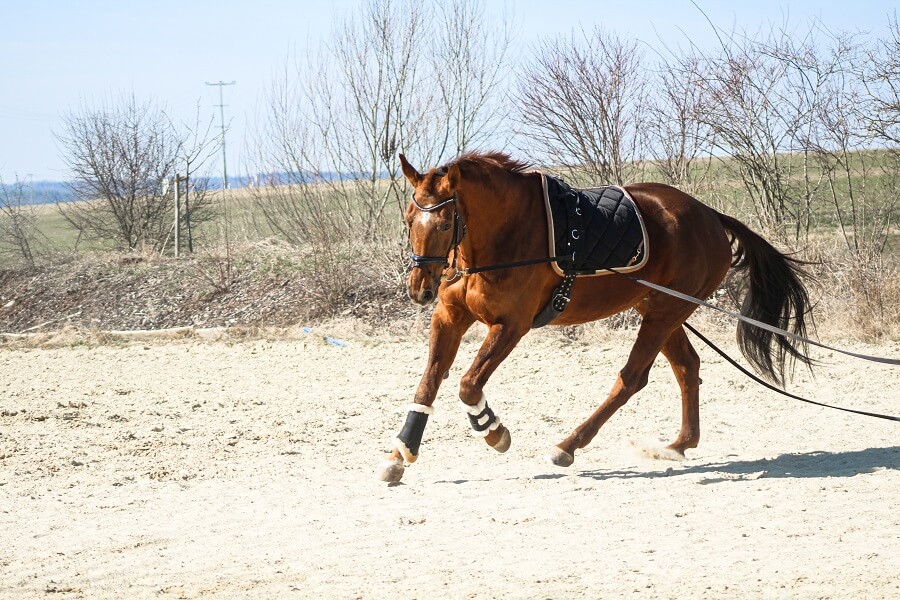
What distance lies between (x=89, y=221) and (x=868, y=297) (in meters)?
15.6

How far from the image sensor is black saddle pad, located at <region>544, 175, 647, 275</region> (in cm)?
634

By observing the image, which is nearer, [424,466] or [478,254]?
[478,254]

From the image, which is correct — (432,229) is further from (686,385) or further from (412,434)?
(686,385)

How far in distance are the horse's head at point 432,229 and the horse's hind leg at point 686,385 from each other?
7.17 feet

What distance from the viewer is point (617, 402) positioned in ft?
21.9

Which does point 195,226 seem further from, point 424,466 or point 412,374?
point 424,466

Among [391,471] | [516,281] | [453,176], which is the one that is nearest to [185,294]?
[391,471]

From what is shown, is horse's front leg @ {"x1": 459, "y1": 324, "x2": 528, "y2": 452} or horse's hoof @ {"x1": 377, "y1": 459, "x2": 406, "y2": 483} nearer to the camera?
horse's front leg @ {"x1": 459, "y1": 324, "x2": 528, "y2": 452}

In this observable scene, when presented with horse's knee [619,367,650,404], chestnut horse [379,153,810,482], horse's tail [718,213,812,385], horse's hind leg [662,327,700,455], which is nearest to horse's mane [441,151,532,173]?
chestnut horse [379,153,810,482]

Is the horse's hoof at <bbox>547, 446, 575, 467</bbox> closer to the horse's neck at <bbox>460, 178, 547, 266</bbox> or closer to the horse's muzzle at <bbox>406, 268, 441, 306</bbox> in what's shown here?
the horse's neck at <bbox>460, 178, 547, 266</bbox>

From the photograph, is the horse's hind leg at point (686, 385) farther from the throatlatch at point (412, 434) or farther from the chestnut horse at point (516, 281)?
the throatlatch at point (412, 434)

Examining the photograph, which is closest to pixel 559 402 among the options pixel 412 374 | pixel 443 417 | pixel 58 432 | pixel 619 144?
pixel 443 417

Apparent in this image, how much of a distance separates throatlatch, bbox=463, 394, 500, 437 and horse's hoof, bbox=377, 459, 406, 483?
20.8 inches

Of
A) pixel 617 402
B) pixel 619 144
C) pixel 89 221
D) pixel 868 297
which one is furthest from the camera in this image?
pixel 89 221
